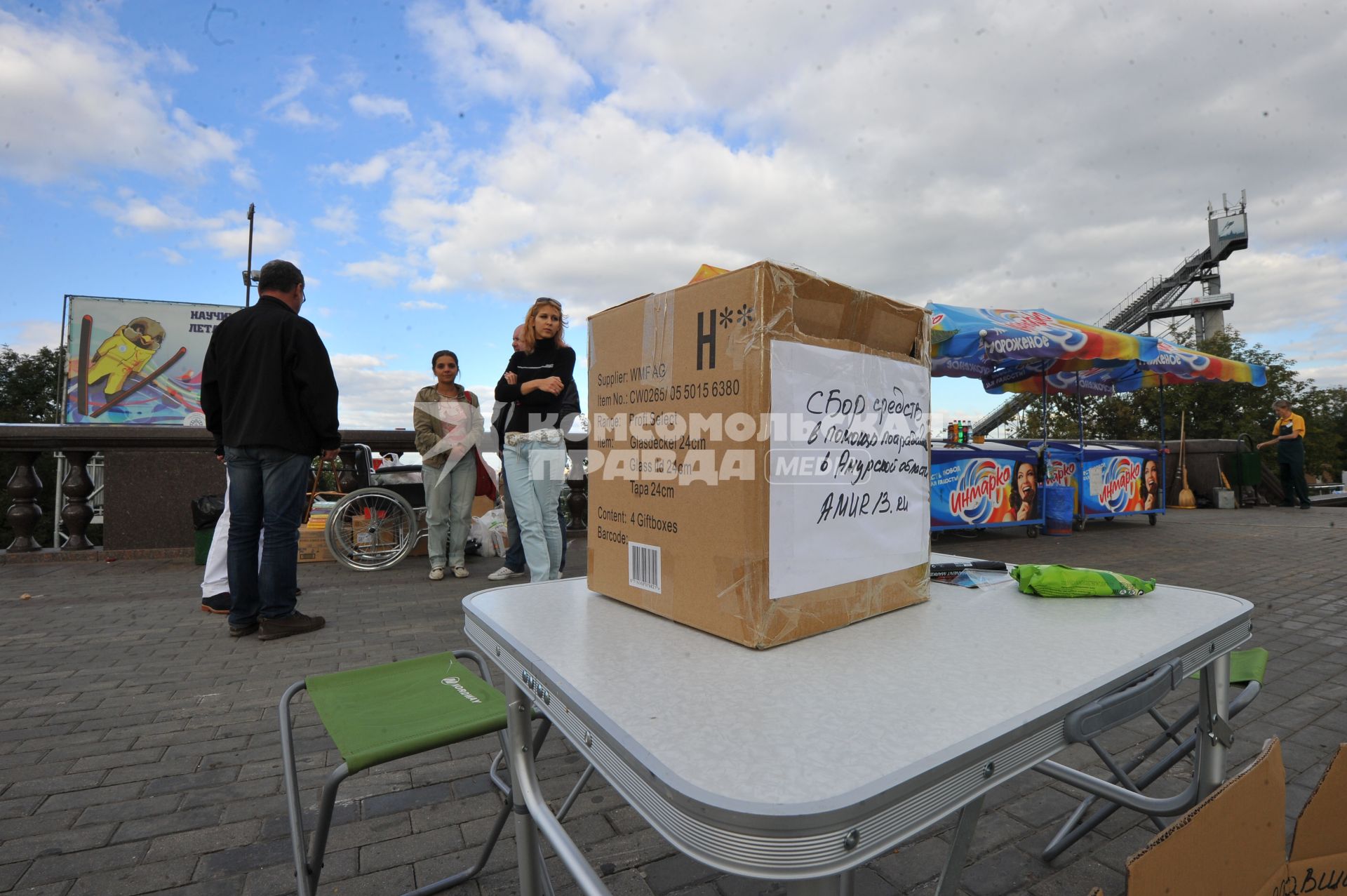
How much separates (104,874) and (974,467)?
26.4 feet

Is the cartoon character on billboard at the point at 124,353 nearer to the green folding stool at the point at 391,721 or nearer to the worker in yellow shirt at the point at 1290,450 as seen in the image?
the green folding stool at the point at 391,721

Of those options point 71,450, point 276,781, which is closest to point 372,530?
point 71,450

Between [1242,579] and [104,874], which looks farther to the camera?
[1242,579]

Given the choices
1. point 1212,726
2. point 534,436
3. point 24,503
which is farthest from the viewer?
point 24,503

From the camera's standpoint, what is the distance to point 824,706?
0.85 metres

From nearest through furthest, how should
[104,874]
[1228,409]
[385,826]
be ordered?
[104,874] < [385,826] < [1228,409]

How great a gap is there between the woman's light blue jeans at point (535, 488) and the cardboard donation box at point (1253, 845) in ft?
11.8

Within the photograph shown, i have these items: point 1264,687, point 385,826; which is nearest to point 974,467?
point 1264,687

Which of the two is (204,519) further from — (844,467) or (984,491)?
(984,491)

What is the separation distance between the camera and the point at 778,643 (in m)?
1.07

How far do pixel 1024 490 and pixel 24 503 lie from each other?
11.2 m

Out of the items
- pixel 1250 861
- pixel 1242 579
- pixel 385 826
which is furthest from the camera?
pixel 1242 579

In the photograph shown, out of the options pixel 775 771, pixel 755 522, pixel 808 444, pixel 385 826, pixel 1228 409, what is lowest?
pixel 385 826

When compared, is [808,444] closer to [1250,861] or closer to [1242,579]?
[1250,861]
